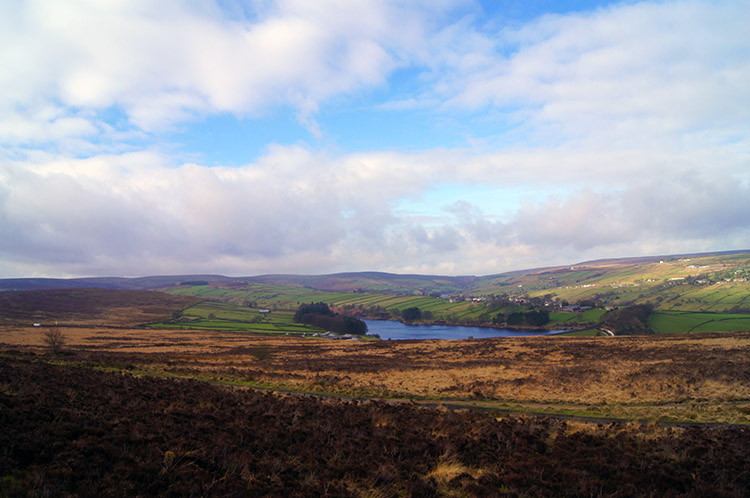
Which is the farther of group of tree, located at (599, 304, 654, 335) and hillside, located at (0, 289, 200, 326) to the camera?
hillside, located at (0, 289, 200, 326)

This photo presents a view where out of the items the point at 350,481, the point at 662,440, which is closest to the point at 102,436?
the point at 350,481

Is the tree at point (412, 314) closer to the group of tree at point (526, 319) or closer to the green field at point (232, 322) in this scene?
the group of tree at point (526, 319)

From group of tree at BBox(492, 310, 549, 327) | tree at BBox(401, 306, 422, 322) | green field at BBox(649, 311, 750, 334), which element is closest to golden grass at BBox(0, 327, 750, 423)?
green field at BBox(649, 311, 750, 334)

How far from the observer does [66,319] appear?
99938mm

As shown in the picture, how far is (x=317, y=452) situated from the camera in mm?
10062

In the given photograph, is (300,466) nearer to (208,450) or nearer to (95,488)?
(208,450)

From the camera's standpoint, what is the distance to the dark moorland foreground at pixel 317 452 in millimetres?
7496

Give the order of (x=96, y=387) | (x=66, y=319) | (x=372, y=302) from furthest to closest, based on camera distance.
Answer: (x=372, y=302) → (x=66, y=319) → (x=96, y=387)

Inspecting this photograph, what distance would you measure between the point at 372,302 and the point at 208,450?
567 feet

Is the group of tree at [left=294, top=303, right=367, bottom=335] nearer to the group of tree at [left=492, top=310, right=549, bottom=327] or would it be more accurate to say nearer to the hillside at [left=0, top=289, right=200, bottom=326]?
the hillside at [left=0, top=289, right=200, bottom=326]

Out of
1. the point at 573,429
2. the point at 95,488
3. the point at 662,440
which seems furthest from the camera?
the point at 573,429

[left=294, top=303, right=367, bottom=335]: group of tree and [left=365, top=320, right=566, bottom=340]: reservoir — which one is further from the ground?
[left=294, top=303, right=367, bottom=335]: group of tree

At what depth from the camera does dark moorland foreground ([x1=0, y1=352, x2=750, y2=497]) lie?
24.6ft

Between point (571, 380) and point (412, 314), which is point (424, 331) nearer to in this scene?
point (412, 314)
